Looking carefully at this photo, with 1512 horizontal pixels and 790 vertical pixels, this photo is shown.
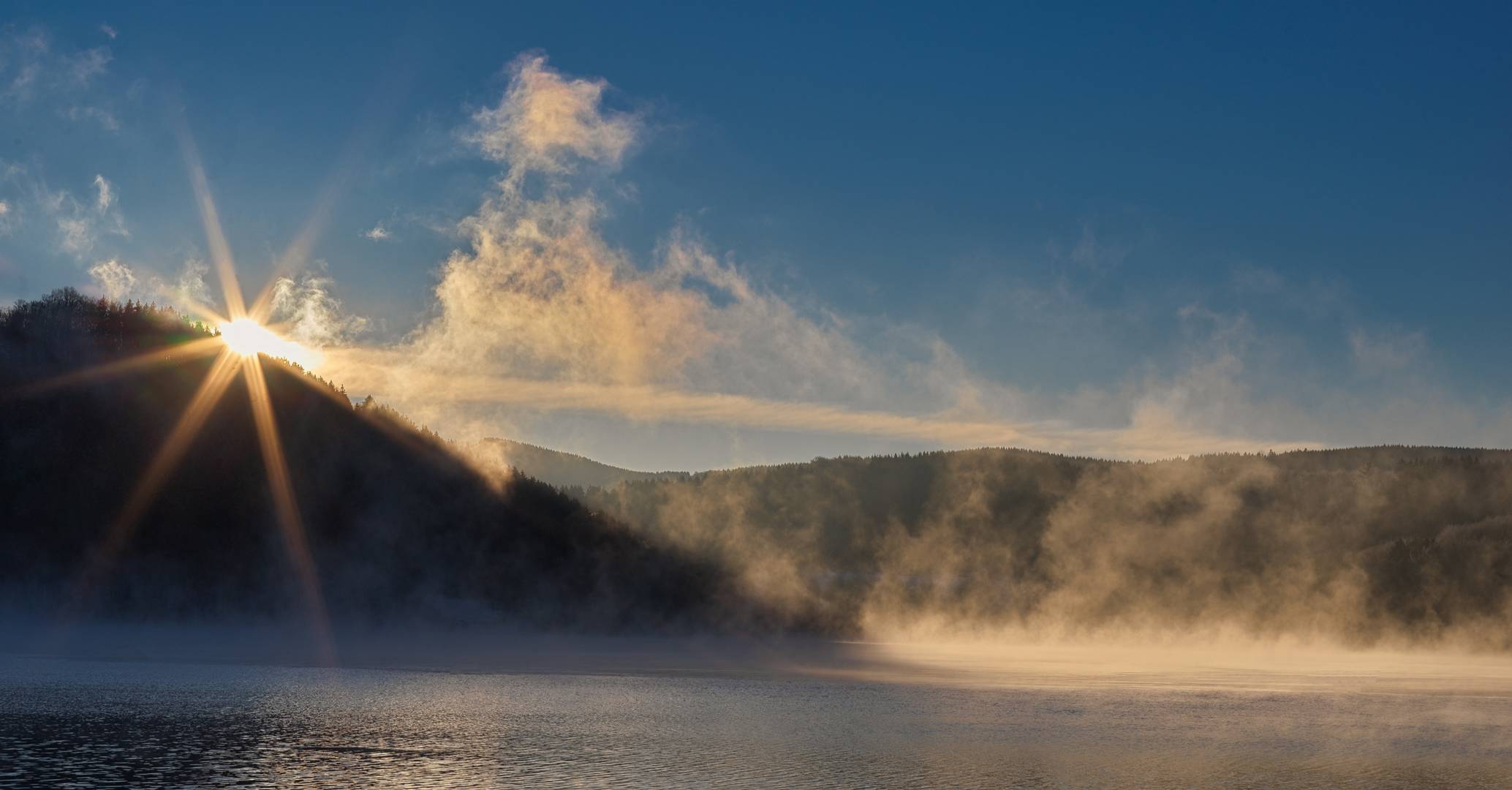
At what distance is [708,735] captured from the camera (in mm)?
65562

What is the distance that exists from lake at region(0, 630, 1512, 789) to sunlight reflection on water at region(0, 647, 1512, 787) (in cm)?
23

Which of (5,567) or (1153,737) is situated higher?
(5,567)

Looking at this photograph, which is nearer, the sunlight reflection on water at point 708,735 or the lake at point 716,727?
the sunlight reflection on water at point 708,735

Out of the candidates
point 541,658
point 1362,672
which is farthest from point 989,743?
point 1362,672

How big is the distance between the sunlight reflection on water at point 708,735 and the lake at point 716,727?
233 millimetres

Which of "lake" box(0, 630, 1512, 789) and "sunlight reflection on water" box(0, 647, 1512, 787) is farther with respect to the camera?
"lake" box(0, 630, 1512, 789)

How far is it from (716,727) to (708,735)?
162 inches

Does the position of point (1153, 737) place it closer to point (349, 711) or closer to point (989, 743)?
point (989, 743)

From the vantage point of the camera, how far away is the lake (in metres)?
52.1

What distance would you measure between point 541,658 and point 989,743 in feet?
305

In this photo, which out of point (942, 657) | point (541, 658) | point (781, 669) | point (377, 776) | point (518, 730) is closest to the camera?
point (377, 776)

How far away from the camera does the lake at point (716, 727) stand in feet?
171

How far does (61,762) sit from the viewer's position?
51.3m

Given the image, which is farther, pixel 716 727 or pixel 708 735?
pixel 716 727
